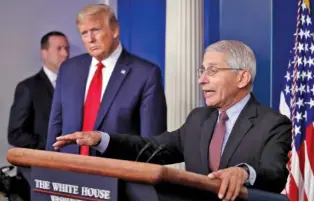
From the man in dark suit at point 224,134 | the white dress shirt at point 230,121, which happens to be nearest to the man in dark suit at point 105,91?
the man in dark suit at point 224,134

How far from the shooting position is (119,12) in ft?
16.6

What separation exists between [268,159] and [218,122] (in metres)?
0.31

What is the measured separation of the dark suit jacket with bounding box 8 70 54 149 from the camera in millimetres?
4336

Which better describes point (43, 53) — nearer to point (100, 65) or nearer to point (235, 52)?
point (100, 65)

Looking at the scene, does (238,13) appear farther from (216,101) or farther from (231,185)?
(231,185)

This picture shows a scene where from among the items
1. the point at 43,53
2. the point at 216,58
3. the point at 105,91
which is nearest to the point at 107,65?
the point at 105,91

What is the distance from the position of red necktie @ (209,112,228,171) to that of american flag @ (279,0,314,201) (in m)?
2.01

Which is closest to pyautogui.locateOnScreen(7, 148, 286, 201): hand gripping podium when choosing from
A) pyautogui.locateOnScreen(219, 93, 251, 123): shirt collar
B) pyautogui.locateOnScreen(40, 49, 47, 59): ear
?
pyautogui.locateOnScreen(219, 93, 251, 123): shirt collar

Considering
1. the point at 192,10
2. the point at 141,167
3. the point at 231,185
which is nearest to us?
the point at 141,167

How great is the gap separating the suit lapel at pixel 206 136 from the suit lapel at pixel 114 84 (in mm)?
830

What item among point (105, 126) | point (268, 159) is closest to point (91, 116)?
point (105, 126)

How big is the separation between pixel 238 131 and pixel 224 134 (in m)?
0.06

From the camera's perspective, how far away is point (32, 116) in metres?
4.36

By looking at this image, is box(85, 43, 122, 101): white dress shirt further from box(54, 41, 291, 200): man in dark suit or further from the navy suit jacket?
box(54, 41, 291, 200): man in dark suit
